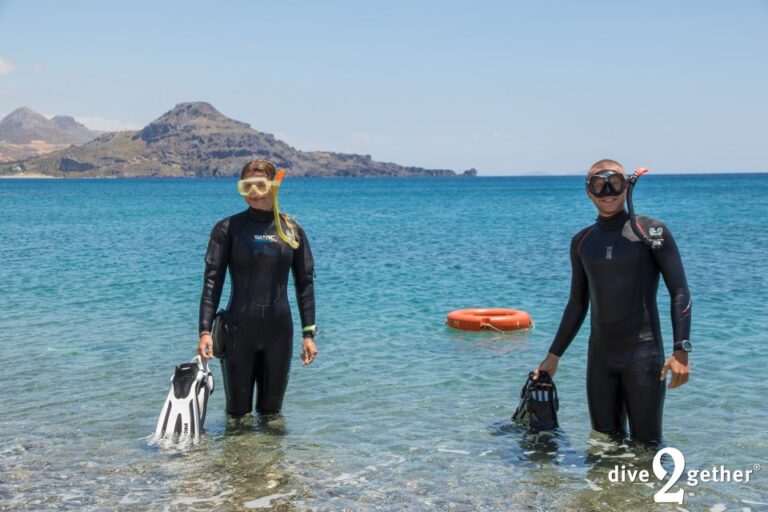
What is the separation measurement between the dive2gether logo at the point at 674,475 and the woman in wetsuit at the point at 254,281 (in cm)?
275

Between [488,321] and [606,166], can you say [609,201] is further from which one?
[488,321]

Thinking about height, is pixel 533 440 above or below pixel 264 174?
below

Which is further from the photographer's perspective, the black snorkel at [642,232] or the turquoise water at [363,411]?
the turquoise water at [363,411]

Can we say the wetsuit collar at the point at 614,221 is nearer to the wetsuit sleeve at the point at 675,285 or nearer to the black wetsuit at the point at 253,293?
the wetsuit sleeve at the point at 675,285

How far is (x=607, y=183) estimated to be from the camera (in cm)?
641

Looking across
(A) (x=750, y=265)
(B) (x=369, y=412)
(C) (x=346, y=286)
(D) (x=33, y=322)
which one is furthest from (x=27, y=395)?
(A) (x=750, y=265)

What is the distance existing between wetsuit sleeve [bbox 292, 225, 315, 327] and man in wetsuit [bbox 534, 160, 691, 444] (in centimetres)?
235

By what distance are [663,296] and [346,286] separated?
7.78m

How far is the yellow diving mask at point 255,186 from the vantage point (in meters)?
7.13

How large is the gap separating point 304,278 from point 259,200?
0.84 meters

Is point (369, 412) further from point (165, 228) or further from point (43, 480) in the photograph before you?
point (165, 228)

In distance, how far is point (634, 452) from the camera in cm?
689

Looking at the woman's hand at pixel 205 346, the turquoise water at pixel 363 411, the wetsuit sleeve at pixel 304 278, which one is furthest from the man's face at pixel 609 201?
the woman's hand at pixel 205 346

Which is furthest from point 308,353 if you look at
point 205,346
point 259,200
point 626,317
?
point 626,317
